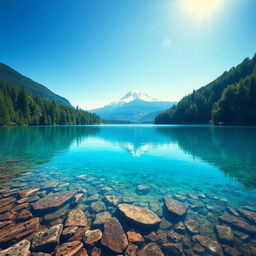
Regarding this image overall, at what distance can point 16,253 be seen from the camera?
3750 millimetres

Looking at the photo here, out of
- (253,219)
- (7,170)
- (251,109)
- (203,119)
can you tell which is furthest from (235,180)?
(203,119)

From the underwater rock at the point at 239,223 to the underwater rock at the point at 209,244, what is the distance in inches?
57.2

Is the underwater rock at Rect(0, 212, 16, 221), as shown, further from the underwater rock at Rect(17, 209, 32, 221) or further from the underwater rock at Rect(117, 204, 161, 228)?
the underwater rock at Rect(117, 204, 161, 228)

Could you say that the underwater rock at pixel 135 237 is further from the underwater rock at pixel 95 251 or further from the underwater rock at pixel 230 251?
the underwater rock at pixel 230 251

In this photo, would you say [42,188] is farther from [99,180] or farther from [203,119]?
[203,119]

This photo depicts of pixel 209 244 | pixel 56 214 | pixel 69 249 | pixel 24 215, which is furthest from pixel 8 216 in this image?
pixel 209 244

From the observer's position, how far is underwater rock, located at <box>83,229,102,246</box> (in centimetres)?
428

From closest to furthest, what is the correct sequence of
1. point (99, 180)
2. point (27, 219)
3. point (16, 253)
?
1. point (16, 253)
2. point (27, 219)
3. point (99, 180)

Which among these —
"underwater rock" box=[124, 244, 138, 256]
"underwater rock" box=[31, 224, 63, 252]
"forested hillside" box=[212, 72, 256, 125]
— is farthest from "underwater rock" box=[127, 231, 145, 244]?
"forested hillside" box=[212, 72, 256, 125]

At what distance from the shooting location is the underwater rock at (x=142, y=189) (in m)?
8.09

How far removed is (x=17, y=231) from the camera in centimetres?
461

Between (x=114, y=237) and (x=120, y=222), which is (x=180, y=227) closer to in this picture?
(x=120, y=222)

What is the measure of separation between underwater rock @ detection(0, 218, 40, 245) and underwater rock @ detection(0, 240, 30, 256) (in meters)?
0.45

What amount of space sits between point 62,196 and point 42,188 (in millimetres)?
2110
